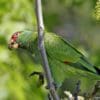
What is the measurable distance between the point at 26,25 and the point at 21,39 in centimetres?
106

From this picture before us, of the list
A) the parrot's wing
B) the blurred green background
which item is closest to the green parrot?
the parrot's wing

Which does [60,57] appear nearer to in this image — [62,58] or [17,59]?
[62,58]

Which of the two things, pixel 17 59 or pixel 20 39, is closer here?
pixel 20 39

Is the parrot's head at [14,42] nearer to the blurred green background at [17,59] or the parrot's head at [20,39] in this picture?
the parrot's head at [20,39]

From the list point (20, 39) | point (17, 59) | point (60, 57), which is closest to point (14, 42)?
point (20, 39)

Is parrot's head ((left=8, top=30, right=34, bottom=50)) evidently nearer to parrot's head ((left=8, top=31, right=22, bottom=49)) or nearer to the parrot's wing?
parrot's head ((left=8, top=31, right=22, bottom=49))

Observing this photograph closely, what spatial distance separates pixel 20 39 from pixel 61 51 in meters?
0.21

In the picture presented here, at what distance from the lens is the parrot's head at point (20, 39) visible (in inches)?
107

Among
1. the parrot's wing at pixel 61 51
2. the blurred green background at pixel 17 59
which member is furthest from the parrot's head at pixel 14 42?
the blurred green background at pixel 17 59

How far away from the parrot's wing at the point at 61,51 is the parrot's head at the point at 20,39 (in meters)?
0.11

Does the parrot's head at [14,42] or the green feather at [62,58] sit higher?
the parrot's head at [14,42]

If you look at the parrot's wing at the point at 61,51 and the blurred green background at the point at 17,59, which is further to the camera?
the blurred green background at the point at 17,59

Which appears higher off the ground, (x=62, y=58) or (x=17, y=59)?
(x=62, y=58)

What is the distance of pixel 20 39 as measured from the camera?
9.07ft
